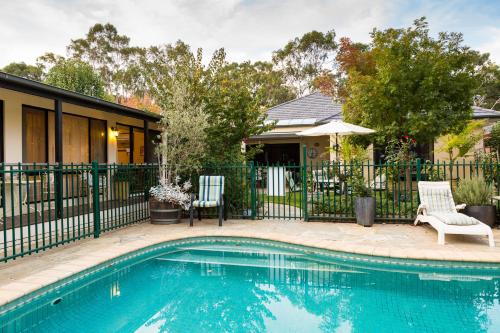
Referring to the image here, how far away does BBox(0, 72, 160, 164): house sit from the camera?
8.32 m

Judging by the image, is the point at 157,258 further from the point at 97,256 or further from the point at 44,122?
the point at 44,122

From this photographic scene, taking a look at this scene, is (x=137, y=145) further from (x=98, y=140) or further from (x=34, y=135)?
(x=34, y=135)

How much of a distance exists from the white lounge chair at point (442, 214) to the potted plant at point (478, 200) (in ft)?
1.21

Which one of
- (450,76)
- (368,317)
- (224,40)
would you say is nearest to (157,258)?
(368,317)

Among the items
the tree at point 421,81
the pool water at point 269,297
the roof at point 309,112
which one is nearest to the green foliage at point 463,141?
the roof at point 309,112

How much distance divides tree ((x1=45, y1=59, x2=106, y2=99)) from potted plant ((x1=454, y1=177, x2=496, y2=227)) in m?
21.0

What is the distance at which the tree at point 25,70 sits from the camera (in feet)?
107

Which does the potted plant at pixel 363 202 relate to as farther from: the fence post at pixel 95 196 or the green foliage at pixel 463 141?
the green foliage at pixel 463 141

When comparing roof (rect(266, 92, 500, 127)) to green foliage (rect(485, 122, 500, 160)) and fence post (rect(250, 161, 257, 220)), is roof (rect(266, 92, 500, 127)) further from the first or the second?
fence post (rect(250, 161, 257, 220))

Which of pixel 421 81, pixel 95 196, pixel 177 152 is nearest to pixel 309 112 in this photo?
pixel 421 81

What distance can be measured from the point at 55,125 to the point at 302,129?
1152 cm

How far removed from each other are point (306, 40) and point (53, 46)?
22.8 metres

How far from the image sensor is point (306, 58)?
1359 inches

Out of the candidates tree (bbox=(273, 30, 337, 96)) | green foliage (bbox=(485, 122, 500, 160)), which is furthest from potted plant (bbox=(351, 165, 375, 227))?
tree (bbox=(273, 30, 337, 96))
